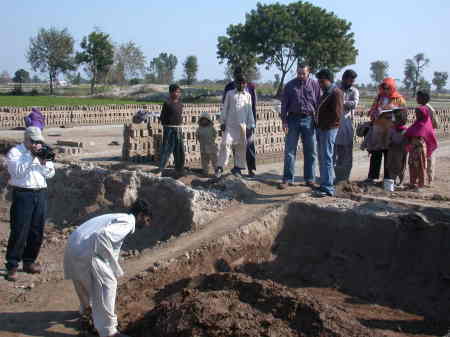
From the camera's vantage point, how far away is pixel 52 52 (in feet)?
176

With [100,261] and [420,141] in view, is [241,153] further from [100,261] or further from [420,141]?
[100,261]

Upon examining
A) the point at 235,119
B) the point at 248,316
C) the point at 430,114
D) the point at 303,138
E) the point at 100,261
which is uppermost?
the point at 430,114

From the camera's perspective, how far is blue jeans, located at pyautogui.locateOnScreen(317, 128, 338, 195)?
721 cm

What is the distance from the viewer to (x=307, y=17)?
1828 inches

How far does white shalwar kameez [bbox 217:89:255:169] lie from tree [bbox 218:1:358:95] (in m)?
37.8

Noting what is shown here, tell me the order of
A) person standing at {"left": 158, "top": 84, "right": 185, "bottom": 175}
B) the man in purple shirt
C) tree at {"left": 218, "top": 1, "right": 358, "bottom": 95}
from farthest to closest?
tree at {"left": 218, "top": 1, "right": 358, "bottom": 95} → person standing at {"left": 158, "top": 84, "right": 185, "bottom": 175} → the man in purple shirt

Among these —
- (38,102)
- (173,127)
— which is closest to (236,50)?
(38,102)

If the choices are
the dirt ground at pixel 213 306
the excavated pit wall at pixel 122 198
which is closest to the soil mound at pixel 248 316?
the dirt ground at pixel 213 306

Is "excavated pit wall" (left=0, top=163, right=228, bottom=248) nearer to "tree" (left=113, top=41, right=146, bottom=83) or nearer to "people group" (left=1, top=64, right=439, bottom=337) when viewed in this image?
"people group" (left=1, top=64, right=439, bottom=337)

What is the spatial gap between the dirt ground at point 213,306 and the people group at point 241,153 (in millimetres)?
402

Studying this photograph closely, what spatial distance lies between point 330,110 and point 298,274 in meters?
2.28

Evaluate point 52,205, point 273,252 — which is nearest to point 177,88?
point 52,205

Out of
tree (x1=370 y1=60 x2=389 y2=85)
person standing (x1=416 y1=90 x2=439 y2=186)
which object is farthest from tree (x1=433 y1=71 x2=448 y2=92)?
person standing (x1=416 y1=90 x2=439 y2=186)

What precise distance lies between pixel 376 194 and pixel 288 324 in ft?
11.8
